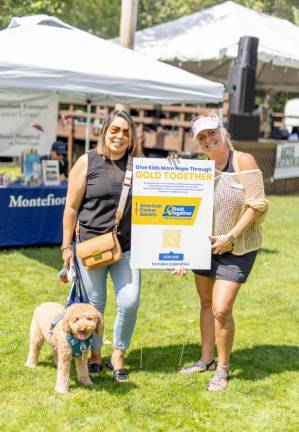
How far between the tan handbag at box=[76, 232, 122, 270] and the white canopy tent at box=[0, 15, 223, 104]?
10.9 feet

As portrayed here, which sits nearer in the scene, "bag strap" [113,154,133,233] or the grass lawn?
the grass lawn

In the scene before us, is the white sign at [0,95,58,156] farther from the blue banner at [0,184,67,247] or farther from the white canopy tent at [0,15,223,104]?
the blue banner at [0,184,67,247]

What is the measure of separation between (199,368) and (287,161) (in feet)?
36.8

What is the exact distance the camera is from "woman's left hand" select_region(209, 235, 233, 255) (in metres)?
3.75

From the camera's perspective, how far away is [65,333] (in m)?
3.62

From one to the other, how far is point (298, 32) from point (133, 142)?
629 inches

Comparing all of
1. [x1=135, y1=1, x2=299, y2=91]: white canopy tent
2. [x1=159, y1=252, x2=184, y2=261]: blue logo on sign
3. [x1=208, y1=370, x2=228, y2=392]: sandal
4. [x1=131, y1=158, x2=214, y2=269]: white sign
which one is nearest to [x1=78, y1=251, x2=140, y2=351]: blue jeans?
[x1=131, y1=158, x2=214, y2=269]: white sign

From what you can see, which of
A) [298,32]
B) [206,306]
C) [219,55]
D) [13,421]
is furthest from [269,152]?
[13,421]

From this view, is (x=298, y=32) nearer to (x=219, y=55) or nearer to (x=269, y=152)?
(x=219, y=55)

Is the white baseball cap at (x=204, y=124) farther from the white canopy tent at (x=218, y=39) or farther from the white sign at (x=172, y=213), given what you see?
the white canopy tent at (x=218, y=39)

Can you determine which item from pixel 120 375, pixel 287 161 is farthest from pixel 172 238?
pixel 287 161

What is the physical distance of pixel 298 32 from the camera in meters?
18.1

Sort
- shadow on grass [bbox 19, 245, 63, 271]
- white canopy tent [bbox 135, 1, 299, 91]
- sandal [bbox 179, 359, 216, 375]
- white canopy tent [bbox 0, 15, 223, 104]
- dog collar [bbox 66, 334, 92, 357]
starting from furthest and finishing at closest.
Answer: white canopy tent [bbox 135, 1, 299, 91]
shadow on grass [bbox 19, 245, 63, 271]
white canopy tent [bbox 0, 15, 223, 104]
sandal [bbox 179, 359, 216, 375]
dog collar [bbox 66, 334, 92, 357]

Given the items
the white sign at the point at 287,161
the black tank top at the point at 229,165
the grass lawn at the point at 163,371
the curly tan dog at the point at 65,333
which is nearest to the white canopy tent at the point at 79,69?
the grass lawn at the point at 163,371
